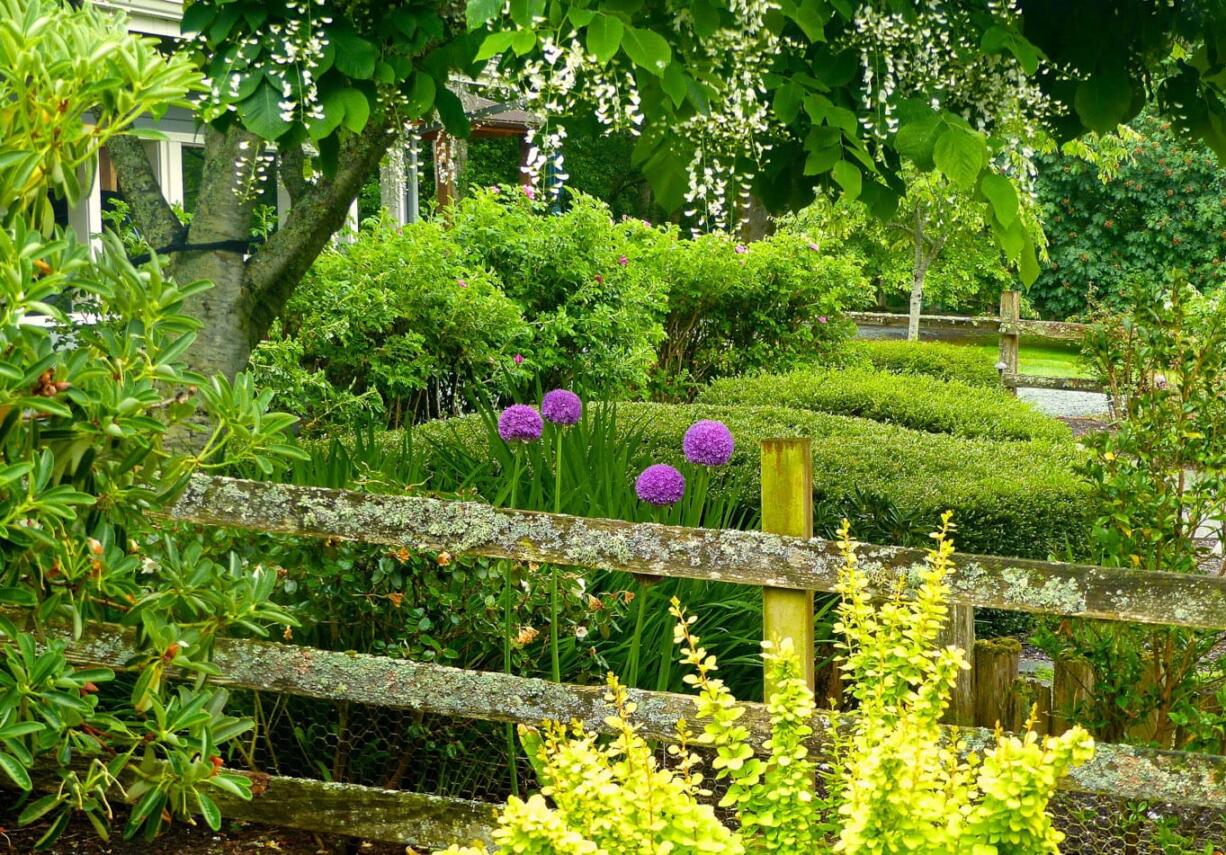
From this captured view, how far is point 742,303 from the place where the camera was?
39.4 feet

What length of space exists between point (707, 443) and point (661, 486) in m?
0.49

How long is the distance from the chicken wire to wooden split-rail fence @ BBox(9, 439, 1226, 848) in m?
0.33

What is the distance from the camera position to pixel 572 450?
5.09 m

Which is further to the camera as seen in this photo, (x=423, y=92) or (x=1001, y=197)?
(x=423, y=92)

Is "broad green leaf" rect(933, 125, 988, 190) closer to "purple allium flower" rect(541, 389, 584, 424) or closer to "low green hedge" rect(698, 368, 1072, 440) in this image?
"purple allium flower" rect(541, 389, 584, 424)

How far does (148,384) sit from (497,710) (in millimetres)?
1204

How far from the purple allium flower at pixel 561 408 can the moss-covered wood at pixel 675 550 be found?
1.70 m

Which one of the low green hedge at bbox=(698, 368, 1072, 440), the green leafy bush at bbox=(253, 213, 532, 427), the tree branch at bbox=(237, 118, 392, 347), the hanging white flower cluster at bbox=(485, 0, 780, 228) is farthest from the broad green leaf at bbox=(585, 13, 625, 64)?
the low green hedge at bbox=(698, 368, 1072, 440)

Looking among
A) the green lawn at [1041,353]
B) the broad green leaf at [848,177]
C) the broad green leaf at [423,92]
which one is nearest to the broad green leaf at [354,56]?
the broad green leaf at [423,92]

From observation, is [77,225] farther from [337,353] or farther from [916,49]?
[916,49]

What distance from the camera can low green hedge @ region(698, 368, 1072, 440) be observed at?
27.2 feet

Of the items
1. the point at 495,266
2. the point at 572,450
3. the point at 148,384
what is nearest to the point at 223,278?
the point at 572,450

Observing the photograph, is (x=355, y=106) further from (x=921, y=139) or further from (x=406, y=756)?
(x=406, y=756)

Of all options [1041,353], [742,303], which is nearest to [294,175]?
[742,303]
